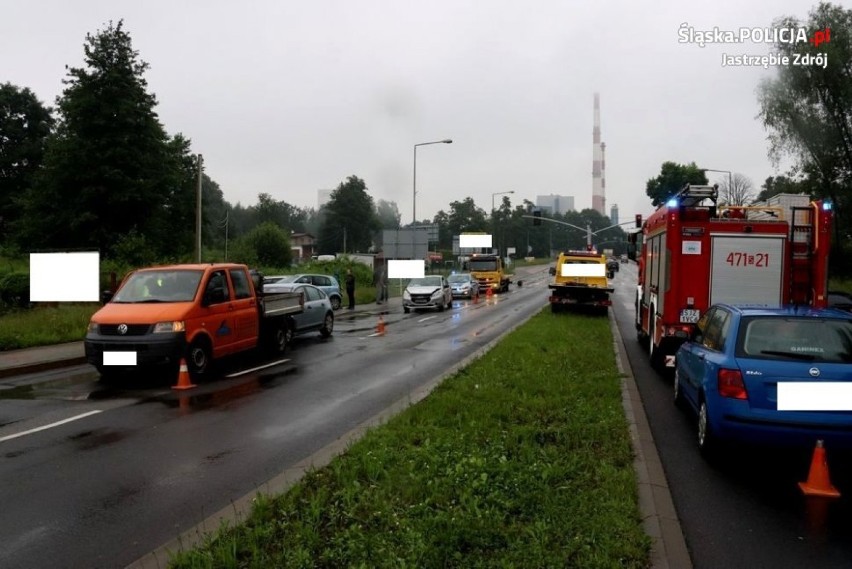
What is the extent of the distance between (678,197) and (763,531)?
25.0ft

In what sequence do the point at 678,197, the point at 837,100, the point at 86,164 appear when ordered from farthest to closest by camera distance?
the point at 86,164, the point at 837,100, the point at 678,197

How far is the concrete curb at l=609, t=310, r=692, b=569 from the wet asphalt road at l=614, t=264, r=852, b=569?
13 cm

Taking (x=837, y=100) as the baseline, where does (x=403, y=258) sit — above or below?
below

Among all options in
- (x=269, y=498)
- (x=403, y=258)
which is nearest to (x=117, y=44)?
(x=403, y=258)

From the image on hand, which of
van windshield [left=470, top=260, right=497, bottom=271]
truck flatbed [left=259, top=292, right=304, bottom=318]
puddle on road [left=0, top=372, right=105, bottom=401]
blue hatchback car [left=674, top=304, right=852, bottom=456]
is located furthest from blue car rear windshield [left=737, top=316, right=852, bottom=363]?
van windshield [left=470, top=260, right=497, bottom=271]

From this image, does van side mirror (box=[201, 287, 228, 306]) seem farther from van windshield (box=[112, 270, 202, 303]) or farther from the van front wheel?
the van front wheel

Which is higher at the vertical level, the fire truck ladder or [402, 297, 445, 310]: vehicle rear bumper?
the fire truck ladder

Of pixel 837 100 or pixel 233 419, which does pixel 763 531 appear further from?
pixel 837 100

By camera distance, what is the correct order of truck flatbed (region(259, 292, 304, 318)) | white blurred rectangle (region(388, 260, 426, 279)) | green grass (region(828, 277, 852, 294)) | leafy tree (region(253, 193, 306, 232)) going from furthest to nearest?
leafy tree (region(253, 193, 306, 232))
white blurred rectangle (region(388, 260, 426, 279))
green grass (region(828, 277, 852, 294))
truck flatbed (region(259, 292, 304, 318))

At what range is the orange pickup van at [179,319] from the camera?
10125mm

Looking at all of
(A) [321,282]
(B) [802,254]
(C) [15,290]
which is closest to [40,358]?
(C) [15,290]

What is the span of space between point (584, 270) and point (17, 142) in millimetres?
53494

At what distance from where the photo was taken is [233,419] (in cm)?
802

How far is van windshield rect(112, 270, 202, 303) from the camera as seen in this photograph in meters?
11.0
